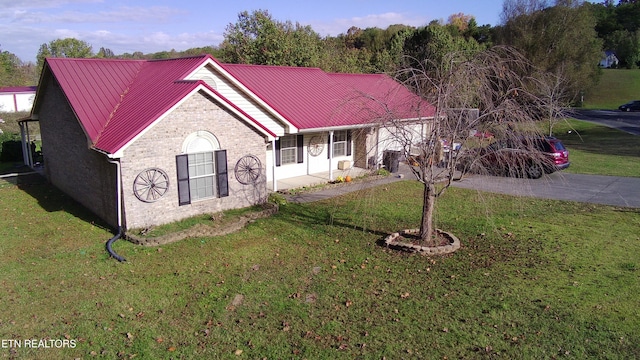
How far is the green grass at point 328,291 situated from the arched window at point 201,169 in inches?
72.0

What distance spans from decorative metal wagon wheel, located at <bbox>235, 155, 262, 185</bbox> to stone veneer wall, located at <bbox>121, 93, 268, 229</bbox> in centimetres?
14

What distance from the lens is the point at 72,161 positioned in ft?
49.6

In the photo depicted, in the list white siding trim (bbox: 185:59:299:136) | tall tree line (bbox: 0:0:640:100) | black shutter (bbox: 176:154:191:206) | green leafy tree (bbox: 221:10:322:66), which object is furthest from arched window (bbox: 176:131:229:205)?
green leafy tree (bbox: 221:10:322:66)

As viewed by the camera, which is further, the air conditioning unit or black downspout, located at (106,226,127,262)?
the air conditioning unit

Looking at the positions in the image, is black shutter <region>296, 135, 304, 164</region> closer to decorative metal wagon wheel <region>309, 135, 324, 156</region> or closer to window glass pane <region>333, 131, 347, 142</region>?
decorative metal wagon wheel <region>309, 135, 324, 156</region>

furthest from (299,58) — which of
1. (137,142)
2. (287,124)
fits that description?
(137,142)

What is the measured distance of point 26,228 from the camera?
504 inches

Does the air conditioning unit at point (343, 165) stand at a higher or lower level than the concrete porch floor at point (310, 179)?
higher

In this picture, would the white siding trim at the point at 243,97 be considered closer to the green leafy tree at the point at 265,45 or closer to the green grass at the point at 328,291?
the green grass at the point at 328,291

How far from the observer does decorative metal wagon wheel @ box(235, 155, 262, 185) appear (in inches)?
556

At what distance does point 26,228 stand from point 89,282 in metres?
5.14

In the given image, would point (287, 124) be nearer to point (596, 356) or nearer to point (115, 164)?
point (115, 164)

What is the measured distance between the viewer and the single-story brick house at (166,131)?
11.9 m

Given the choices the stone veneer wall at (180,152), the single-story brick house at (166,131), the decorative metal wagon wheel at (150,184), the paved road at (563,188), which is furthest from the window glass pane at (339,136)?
the decorative metal wagon wheel at (150,184)
